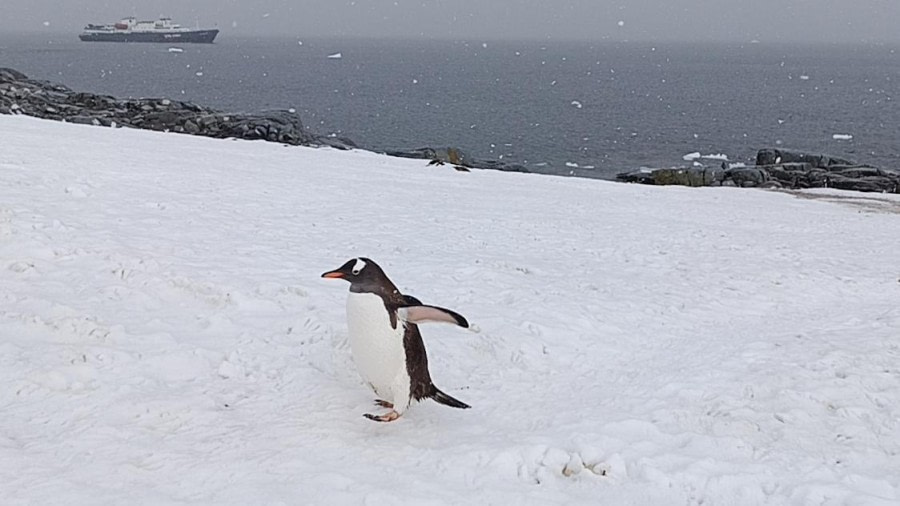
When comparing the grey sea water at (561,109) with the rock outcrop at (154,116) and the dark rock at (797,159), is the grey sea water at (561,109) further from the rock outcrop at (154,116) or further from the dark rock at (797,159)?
the rock outcrop at (154,116)

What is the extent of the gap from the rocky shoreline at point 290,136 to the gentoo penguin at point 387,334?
20221 millimetres

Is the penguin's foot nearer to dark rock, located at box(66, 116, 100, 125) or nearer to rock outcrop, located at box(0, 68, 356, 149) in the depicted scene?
rock outcrop, located at box(0, 68, 356, 149)

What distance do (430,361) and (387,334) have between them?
1498 mm

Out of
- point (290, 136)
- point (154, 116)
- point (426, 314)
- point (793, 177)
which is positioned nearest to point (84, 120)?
point (154, 116)

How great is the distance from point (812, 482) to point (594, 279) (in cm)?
480

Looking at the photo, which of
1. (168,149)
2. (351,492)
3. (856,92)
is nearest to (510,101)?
(856,92)

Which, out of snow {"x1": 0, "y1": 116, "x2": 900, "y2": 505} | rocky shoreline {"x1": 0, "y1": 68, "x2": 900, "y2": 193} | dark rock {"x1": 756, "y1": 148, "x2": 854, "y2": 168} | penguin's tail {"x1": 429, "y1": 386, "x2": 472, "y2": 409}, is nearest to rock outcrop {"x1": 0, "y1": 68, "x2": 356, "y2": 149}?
rocky shoreline {"x1": 0, "y1": 68, "x2": 900, "y2": 193}

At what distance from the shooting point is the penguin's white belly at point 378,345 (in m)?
5.26

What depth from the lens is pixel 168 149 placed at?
18.4 m

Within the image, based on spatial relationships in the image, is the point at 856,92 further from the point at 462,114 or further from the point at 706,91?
the point at 462,114

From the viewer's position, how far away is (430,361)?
22.0 ft

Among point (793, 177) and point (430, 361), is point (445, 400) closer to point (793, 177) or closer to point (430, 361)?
point (430, 361)

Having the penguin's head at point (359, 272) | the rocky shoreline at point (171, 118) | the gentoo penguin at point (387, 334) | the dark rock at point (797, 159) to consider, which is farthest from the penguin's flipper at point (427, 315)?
the dark rock at point (797, 159)

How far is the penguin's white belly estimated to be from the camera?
17.3 ft
